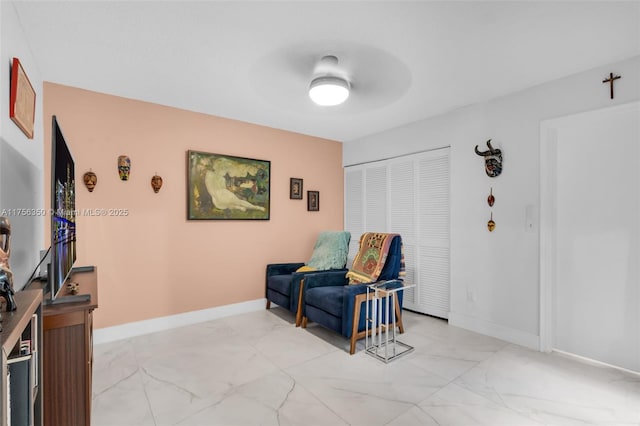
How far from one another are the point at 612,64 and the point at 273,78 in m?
2.68

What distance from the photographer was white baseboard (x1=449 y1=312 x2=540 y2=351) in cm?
288

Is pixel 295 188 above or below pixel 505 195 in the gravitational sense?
above

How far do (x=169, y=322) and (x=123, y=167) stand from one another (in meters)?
1.66

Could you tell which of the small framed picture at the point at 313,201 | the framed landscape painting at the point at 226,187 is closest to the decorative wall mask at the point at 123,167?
the framed landscape painting at the point at 226,187

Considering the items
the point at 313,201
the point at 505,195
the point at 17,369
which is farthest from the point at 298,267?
the point at 17,369

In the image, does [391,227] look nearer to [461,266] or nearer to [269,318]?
[461,266]

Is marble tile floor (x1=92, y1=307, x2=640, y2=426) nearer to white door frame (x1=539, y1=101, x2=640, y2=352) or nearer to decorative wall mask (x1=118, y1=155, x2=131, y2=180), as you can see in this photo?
white door frame (x1=539, y1=101, x2=640, y2=352)

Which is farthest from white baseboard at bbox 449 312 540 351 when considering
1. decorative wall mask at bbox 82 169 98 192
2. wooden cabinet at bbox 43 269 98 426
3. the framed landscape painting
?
decorative wall mask at bbox 82 169 98 192

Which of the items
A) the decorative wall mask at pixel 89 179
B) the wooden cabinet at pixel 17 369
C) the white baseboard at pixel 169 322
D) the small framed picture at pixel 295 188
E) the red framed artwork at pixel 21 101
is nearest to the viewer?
the wooden cabinet at pixel 17 369

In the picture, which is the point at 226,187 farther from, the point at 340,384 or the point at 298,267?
the point at 340,384

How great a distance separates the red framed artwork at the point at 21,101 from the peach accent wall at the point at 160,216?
763mm

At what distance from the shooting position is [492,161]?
3139mm

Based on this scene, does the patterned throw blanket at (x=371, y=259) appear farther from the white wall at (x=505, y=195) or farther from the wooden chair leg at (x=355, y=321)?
the white wall at (x=505, y=195)

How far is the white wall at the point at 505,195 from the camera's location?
2684mm
